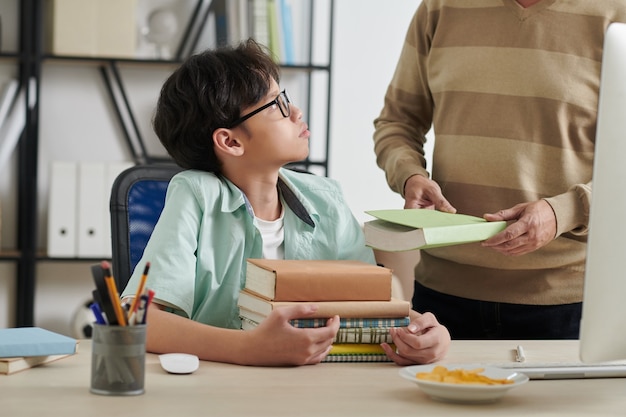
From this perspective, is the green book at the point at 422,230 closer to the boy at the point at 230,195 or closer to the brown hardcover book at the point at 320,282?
the brown hardcover book at the point at 320,282

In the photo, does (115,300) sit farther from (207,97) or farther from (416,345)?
(207,97)

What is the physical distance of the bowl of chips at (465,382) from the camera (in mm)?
1090

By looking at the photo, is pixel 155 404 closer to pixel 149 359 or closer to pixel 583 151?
pixel 149 359

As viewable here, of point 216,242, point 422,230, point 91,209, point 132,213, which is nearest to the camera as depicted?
point 422,230

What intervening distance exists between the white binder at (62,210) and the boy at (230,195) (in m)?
1.80

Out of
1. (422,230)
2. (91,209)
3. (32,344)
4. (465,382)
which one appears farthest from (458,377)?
(91,209)

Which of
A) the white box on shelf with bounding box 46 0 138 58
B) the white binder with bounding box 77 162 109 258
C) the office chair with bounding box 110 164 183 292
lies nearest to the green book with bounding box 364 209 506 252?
the office chair with bounding box 110 164 183 292

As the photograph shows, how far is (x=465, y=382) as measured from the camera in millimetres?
1113

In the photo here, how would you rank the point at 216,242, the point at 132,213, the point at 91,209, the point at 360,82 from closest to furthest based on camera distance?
the point at 216,242
the point at 132,213
the point at 91,209
the point at 360,82

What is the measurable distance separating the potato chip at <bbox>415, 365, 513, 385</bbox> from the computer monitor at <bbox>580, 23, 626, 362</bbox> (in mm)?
132

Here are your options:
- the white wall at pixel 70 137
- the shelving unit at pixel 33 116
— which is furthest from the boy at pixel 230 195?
the white wall at pixel 70 137

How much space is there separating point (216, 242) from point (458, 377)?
61 centimetres

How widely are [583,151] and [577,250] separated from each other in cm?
20

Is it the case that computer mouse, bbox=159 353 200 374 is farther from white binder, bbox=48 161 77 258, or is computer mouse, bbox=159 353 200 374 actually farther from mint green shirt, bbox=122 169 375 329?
white binder, bbox=48 161 77 258
